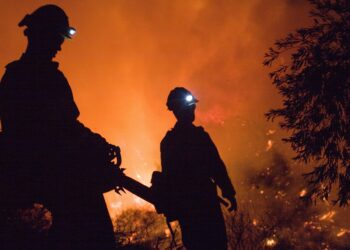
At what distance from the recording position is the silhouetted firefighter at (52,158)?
2887 millimetres

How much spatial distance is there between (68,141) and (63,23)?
1356 millimetres

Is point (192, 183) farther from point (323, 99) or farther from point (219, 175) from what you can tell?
point (323, 99)

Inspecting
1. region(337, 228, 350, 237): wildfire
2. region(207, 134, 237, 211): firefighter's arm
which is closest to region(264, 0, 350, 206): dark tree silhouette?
region(207, 134, 237, 211): firefighter's arm

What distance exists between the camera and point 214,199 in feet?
16.3

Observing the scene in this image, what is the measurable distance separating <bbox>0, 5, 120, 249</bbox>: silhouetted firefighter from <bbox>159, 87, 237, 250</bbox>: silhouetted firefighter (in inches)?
44.0

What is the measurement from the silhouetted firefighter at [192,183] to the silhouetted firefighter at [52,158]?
1.12 m

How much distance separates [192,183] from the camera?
4871 mm

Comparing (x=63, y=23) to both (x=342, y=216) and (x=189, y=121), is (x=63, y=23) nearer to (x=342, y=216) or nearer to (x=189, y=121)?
(x=189, y=121)

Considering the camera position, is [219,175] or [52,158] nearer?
[52,158]

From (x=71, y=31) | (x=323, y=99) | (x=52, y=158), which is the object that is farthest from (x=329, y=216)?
(x=52, y=158)

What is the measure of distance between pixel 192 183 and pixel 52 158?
2357 millimetres

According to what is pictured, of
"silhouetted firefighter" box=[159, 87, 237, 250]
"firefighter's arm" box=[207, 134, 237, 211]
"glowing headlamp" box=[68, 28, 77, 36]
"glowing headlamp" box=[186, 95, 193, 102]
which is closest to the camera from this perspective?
"glowing headlamp" box=[68, 28, 77, 36]

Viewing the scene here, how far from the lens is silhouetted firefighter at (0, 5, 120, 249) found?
2887 mm

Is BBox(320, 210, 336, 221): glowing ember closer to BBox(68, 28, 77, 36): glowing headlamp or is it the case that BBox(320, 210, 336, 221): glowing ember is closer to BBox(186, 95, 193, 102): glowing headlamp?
BBox(186, 95, 193, 102): glowing headlamp
